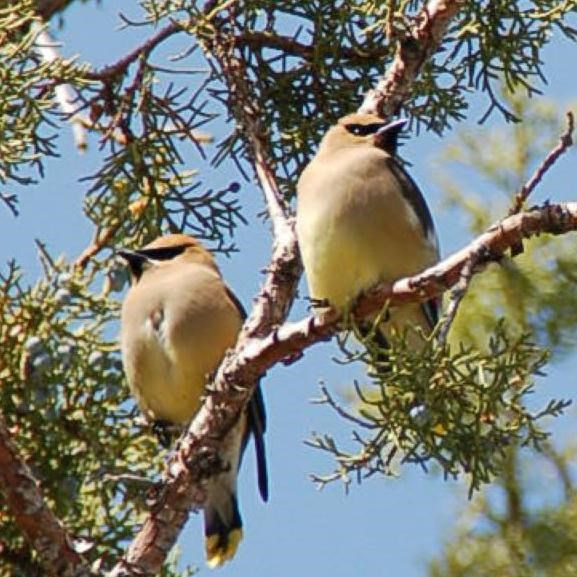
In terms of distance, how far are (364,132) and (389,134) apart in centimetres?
7

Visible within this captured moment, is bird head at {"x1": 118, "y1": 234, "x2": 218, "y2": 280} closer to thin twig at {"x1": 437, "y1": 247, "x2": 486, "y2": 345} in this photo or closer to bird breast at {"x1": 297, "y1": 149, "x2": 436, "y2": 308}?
bird breast at {"x1": 297, "y1": 149, "x2": 436, "y2": 308}

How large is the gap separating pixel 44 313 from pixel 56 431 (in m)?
0.31

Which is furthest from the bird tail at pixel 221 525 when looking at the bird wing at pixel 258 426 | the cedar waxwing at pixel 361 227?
the cedar waxwing at pixel 361 227

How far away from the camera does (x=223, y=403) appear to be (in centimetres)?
396

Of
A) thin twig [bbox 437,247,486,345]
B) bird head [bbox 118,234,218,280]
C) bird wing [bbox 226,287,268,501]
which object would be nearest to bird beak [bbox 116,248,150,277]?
bird head [bbox 118,234,218,280]

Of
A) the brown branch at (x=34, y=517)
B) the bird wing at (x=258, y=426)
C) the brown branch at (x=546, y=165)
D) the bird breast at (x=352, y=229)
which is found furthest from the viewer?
the bird wing at (x=258, y=426)

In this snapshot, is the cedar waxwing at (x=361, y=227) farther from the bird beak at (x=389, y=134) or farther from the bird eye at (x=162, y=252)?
the bird eye at (x=162, y=252)

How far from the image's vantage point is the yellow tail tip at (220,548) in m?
5.04

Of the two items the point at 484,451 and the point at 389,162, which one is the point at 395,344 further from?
the point at 389,162

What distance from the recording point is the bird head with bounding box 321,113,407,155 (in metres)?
4.66

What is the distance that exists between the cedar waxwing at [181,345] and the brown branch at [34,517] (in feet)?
3.41

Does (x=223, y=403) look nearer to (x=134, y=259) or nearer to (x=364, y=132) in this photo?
(x=364, y=132)

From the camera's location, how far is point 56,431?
15.6 feet

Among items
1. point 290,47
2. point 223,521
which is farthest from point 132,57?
point 223,521
